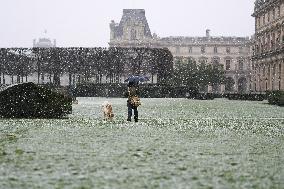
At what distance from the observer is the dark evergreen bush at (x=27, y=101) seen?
18125 millimetres

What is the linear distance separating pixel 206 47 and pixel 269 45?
49847 millimetres

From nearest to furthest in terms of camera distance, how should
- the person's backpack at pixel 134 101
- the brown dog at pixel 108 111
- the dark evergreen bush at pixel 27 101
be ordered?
the person's backpack at pixel 134 101 → the brown dog at pixel 108 111 → the dark evergreen bush at pixel 27 101

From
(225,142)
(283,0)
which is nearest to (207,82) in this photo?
(283,0)

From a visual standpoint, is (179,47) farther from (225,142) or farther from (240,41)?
(225,142)

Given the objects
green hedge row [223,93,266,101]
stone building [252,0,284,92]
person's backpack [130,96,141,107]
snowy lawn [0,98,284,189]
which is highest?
stone building [252,0,284,92]

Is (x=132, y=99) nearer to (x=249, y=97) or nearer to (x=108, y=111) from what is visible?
(x=108, y=111)

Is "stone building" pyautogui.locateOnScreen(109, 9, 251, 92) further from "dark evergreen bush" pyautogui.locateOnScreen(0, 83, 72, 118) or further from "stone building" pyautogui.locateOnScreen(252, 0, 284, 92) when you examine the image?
"dark evergreen bush" pyautogui.locateOnScreen(0, 83, 72, 118)

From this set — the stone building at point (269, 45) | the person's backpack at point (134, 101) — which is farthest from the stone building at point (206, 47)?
the person's backpack at point (134, 101)

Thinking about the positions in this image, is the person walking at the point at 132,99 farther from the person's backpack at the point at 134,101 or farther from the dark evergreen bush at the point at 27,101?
the dark evergreen bush at the point at 27,101

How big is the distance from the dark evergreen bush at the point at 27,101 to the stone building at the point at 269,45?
49145 mm

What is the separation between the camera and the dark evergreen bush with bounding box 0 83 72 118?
18.1 m

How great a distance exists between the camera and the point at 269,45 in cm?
7112

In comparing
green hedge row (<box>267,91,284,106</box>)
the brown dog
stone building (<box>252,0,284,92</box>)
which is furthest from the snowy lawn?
stone building (<box>252,0,284,92</box>)

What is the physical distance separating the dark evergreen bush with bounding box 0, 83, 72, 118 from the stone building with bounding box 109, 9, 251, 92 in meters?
92.6
